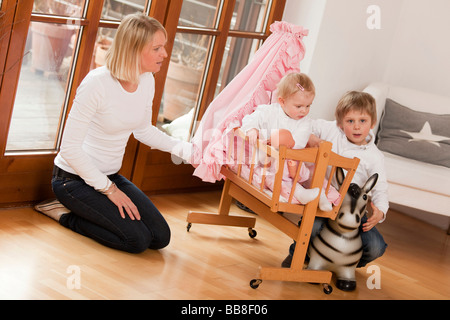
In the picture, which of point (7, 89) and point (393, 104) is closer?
point (7, 89)

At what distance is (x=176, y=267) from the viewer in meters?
2.60

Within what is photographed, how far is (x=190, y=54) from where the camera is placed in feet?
11.1

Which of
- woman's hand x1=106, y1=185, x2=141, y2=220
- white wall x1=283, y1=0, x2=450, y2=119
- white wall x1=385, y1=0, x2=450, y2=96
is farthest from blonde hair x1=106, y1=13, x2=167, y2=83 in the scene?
white wall x1=385, y1=0, x2=450, y2=96

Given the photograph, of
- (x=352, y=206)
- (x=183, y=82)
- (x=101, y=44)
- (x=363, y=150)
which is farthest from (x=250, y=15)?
(x=352, y=206)

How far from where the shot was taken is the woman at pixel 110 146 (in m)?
2.57

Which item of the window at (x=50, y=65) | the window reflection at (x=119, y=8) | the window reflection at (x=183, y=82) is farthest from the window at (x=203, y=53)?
the window at (x=50, y=65)

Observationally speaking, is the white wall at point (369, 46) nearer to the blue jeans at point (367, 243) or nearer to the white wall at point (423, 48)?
the white wall at point (423, 48)

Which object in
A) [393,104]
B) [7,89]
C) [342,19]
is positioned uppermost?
[342,19]

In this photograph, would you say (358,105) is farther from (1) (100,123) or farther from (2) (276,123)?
(1) (100,123)

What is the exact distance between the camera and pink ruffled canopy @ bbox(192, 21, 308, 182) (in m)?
2.94

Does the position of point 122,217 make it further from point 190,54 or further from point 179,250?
point 190,54

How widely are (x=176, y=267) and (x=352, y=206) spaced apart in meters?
0.75
